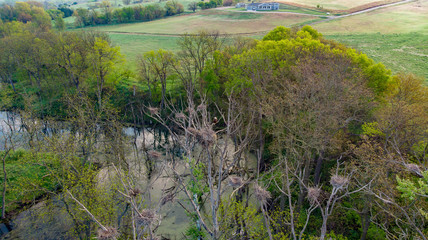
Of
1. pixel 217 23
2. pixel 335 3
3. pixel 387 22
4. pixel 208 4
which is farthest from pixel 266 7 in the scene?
pixel 387 22

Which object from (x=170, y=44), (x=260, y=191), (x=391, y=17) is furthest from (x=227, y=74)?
(x=391, y=17)

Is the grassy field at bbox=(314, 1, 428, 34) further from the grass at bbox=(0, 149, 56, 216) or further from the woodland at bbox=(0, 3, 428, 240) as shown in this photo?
the grass at bbox=(0, 149, 56, 216)

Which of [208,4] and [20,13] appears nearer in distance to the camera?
[20,13]

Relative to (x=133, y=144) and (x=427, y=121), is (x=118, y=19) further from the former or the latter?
(x=427, y=121)

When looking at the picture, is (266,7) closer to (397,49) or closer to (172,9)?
(172,9)

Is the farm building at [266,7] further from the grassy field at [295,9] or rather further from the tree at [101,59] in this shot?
the tree at [101,59]
